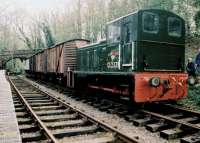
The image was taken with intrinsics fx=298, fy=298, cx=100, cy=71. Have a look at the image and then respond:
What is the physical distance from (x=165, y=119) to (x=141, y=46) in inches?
89.5

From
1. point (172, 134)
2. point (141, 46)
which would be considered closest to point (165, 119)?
point (172, 134)

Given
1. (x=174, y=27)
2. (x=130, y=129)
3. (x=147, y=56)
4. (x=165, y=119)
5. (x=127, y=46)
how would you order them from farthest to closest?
1. (x=174, y=27)
2. (x=127, y=46)
3. (x=147, y=56)
4. (x=165, y=119)
5. (x=130, y=129)

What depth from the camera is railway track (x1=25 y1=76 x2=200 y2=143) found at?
6043 millimetres

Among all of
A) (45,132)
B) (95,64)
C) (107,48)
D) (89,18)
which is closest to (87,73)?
(95,64)

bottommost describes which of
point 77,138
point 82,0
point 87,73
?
point 77,138

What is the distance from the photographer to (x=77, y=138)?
5.95 m

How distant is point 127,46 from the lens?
872 cm

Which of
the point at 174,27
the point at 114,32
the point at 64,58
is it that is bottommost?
the point at 64,58

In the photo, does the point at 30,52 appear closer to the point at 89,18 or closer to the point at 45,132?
the point at 89,18

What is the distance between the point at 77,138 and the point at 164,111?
3708 mm

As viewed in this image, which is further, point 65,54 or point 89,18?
point 89,18

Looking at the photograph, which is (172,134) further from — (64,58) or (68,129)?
(64,58)

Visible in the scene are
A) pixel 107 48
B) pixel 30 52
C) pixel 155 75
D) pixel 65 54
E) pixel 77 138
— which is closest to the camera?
pixel 77 138

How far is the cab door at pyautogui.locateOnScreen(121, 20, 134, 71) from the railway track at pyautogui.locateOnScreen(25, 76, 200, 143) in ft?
4.28
